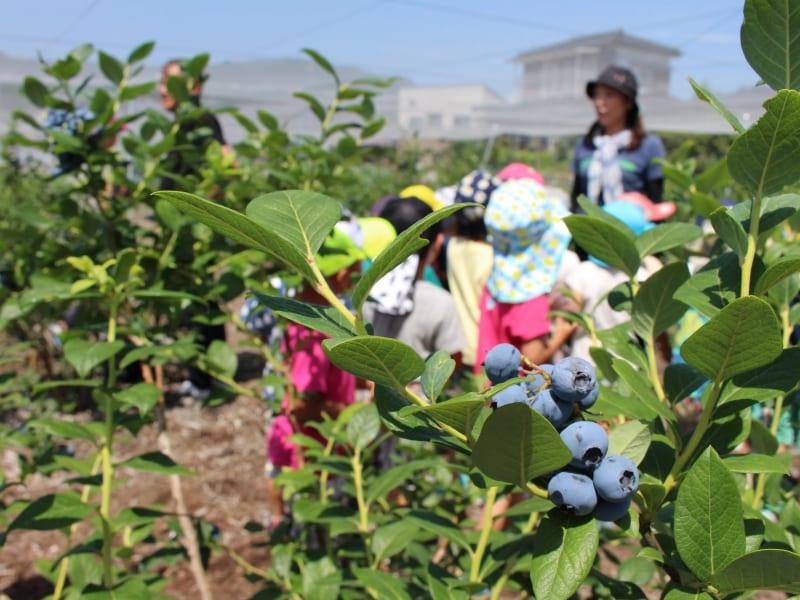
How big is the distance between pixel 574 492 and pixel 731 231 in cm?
25

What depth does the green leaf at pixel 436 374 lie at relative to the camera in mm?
596

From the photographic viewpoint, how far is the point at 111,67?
5.12 feet

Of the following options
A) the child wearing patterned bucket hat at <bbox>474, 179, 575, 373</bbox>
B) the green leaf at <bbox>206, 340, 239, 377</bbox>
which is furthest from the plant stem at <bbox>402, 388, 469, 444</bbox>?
the child wearing patterned bucket hat at <bbox>474, 179, 575, 373</bbox>

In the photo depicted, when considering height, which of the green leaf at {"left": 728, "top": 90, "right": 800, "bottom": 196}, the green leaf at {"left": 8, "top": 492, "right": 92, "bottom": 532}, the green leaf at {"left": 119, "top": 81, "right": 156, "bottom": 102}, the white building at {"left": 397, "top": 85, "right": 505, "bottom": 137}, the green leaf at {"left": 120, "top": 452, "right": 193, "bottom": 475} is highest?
the white building at {"left": 397, "top": 85, "right": 505, "bottom": 137}

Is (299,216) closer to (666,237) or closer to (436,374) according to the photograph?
(436,374)

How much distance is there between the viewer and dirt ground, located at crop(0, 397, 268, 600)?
2434 mm

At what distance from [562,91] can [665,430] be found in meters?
35.7

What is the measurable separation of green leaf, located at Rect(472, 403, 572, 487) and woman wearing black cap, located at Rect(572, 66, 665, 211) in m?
2.80

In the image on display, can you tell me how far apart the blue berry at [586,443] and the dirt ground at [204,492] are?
62.3 inches

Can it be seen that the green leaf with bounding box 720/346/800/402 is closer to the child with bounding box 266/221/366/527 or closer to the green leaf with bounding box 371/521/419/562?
the green leaf with bounding box 371/521/419/562

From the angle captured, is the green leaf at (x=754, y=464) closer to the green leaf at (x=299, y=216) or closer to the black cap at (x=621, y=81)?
the green leaf at (x=299, y=216)

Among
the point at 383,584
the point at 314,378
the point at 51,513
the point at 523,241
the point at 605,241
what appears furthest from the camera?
the point at 523,241

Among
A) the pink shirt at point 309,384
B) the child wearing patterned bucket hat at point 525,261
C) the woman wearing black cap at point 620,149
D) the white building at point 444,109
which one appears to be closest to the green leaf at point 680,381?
the pink shirt at point 309,384

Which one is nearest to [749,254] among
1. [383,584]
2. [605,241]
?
[605,241]
